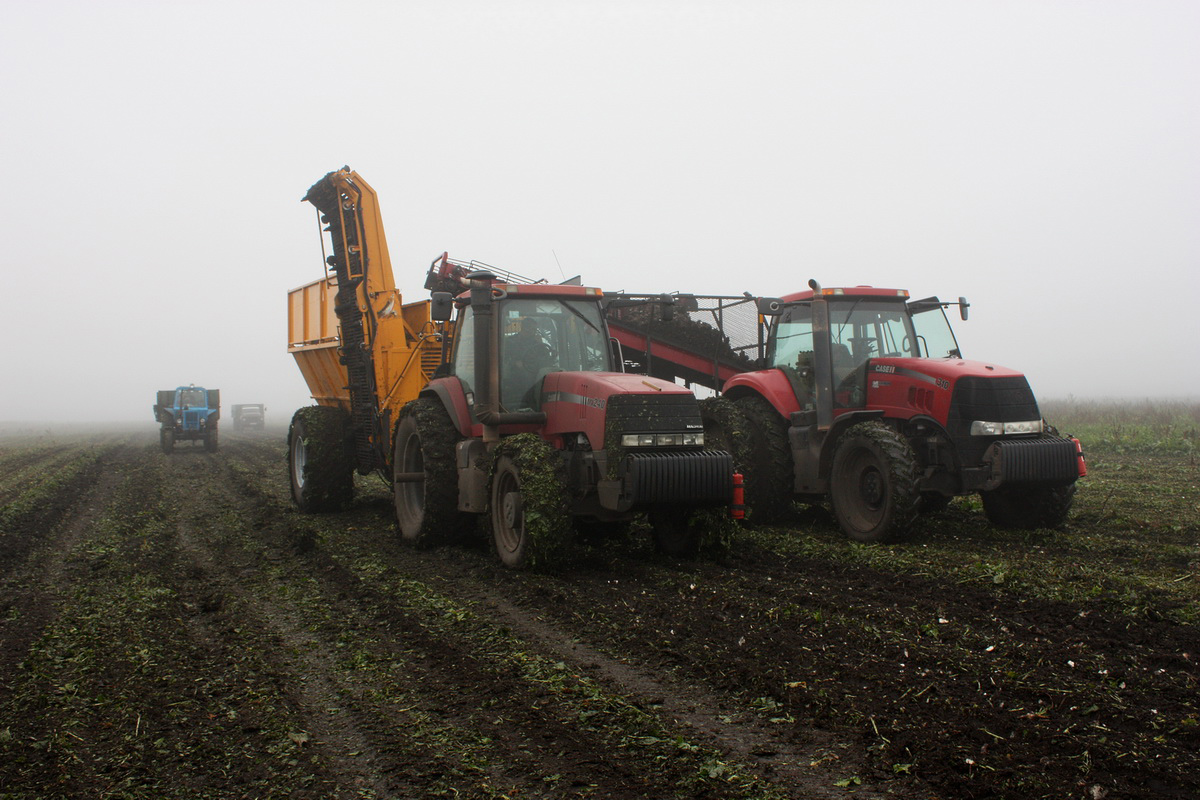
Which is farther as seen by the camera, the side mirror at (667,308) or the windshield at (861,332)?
the windshield at (861,332)

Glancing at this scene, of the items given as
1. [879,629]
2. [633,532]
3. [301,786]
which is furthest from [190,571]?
[879,629]

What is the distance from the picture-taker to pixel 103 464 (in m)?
20.3

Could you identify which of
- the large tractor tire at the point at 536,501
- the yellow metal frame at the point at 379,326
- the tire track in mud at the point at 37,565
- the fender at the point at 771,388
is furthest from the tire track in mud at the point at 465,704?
the fender at the point at 771,388

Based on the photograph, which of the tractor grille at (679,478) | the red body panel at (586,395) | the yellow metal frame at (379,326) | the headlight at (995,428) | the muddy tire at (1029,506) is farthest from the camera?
the yellow metal frame at (379,326)

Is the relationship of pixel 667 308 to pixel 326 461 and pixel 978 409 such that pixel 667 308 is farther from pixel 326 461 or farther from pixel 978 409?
pixel 326 461

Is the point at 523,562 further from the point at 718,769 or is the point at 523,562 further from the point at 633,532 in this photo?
the point at 718,769

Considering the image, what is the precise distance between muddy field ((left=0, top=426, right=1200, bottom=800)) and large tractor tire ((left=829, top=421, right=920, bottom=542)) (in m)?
0.31

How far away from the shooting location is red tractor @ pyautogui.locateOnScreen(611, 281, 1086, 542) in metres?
7.89

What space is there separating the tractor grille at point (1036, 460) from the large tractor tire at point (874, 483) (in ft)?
2.32

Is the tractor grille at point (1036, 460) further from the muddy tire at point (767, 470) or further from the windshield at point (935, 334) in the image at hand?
the muddy tire at point (767, 470)

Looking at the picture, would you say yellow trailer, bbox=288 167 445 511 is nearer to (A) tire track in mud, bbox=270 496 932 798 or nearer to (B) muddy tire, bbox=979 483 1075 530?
(A) tire track in mud, bbox=270 496 932 798

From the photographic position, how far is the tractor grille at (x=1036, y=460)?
7715 mm

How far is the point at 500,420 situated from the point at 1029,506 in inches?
196

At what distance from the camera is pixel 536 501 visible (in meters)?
6.80
